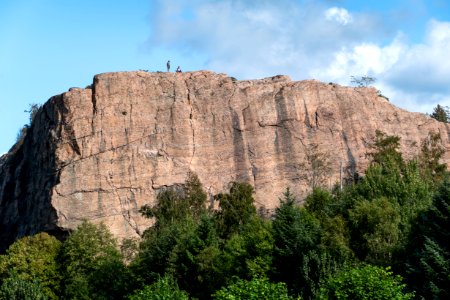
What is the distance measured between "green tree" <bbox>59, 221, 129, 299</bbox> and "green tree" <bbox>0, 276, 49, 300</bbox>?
2.66 metres

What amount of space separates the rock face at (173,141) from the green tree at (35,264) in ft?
25.1

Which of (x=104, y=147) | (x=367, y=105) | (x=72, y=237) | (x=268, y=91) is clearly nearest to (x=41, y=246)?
(x=72, y=237)

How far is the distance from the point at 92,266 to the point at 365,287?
3022cm

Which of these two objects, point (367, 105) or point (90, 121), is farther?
point (367, 105)

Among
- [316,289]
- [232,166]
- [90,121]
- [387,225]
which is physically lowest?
[316,289]

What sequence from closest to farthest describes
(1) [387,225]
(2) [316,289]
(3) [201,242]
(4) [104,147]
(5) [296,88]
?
(2) [316,289]
(1) [387,225]
(3) [201,242]
(4) [104,147]
(5) [296,88]

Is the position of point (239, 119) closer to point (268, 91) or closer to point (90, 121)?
point (268, 91)

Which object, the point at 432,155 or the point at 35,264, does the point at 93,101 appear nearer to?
the point at 35,264

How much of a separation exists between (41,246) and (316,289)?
98.6 ft

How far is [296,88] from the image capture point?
260 feet

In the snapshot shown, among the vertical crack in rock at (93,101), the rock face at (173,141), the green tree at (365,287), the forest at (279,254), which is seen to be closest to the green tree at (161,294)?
the forest at (279,254)

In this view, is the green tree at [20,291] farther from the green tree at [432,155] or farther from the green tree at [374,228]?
the green tree at [432,155]

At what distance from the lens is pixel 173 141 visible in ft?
246

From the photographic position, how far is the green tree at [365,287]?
31.8 meters
